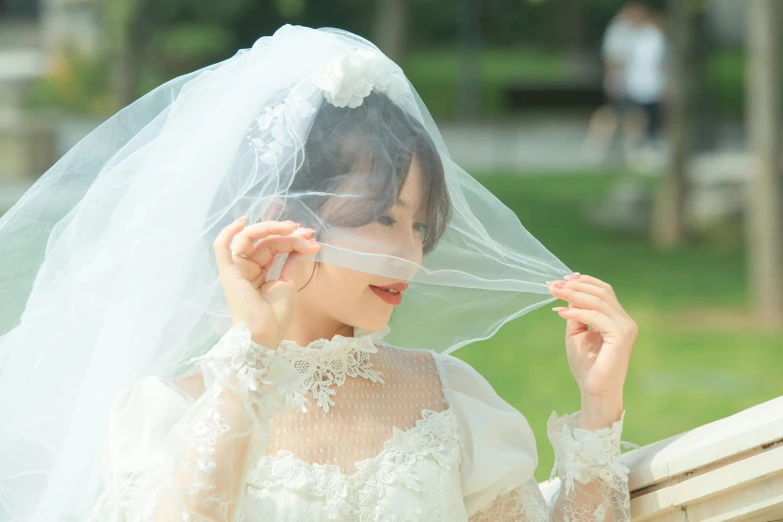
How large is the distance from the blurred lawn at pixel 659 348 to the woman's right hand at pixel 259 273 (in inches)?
123

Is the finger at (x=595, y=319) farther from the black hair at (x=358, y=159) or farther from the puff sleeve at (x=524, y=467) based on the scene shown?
the black hair at (x=358, y=159)

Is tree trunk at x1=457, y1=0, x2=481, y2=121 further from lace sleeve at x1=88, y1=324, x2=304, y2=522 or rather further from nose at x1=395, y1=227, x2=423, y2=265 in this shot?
lace sleeve at x1=88, y1=324, x2=304, y2=522

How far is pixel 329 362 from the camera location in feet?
7.01

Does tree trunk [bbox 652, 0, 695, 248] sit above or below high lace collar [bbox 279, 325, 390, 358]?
above

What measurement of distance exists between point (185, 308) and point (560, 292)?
0.64 meters

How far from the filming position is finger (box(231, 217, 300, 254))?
1.87 m

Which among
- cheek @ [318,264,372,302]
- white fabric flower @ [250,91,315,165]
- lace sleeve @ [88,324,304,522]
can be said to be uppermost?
white fabric flower @ [250,91,315,165]

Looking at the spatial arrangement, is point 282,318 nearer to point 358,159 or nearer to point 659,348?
point 358,159

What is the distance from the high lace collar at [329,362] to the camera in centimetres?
211

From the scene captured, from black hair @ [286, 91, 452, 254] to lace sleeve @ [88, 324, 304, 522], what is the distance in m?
0.29

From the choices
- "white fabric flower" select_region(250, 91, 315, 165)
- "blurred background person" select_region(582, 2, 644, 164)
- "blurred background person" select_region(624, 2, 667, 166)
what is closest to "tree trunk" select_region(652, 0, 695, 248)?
"blurred background person" select_region(624, 2, 667, 166)

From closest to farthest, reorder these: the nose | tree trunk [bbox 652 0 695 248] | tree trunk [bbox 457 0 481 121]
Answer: the nose → tree trunk [bbox 652 0 695 248] → tree trunk [bbox 457 0 481 121]

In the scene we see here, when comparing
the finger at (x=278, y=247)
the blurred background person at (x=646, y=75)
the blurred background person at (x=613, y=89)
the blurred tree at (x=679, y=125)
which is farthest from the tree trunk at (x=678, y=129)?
the finger at (x=278, y=247)

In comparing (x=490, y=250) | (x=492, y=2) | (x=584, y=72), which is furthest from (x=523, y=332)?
(x=584, y=72)
